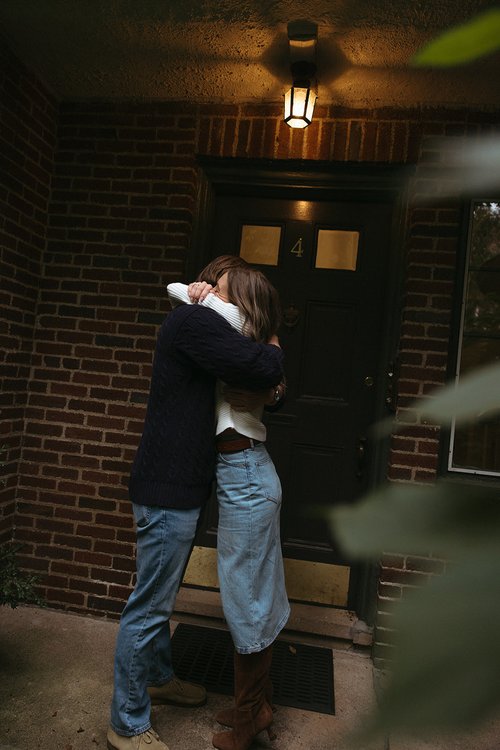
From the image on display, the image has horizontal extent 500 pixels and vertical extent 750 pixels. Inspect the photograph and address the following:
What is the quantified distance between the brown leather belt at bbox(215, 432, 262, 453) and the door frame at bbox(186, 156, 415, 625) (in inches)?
47.6

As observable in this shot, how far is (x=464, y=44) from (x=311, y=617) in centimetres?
351

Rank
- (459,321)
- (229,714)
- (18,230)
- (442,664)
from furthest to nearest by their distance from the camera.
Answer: (18,230) → (459,321) → (229,714) → (442,664)

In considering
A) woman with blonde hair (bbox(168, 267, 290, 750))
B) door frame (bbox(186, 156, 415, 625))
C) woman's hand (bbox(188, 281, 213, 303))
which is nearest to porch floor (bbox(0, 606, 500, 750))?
woman with blonde hair (bbox(168, 267, 290, 750))

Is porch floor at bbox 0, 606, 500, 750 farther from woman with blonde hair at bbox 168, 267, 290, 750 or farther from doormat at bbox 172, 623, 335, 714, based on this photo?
woman with blonde hair at bbox 168, 267, 290, 750

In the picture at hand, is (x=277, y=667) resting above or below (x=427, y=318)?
below

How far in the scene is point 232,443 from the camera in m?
2.33

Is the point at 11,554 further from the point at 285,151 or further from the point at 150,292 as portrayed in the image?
the point at 285,151

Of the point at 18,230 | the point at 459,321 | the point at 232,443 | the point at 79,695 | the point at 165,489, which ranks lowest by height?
the point at 79,695

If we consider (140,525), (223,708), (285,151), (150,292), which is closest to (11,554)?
(140,525)

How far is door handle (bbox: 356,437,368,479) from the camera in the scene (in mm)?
3447

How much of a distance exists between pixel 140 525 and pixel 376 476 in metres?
1.59

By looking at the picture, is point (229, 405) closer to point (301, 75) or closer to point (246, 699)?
point (246, 699)

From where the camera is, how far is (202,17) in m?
2.73

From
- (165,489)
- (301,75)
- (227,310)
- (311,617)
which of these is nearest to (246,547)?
(165,489)
